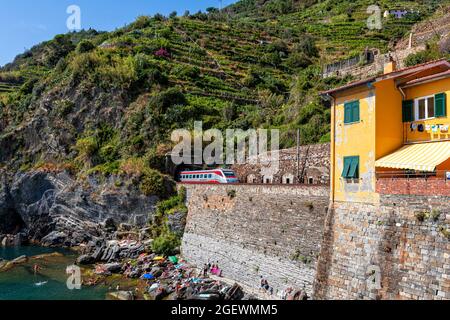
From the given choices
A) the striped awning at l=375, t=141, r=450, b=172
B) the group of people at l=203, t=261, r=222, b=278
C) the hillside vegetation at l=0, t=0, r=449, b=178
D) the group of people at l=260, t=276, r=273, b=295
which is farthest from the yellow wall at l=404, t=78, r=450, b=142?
the hillside vegetation at l=0, t=0, r=449, b=178

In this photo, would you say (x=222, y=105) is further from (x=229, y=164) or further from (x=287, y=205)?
(x=287, y=205)

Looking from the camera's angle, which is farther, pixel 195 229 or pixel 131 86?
pixel 131 86

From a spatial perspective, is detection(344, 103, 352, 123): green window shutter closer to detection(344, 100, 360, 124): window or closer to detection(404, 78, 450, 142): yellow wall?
detection(344, 100, 360, 124): window

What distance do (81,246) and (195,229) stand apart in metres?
15.0

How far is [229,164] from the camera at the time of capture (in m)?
39.2

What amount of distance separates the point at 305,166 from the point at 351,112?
1398 centimetres

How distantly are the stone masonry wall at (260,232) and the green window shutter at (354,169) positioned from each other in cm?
292

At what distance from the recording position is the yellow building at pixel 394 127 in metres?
14.0

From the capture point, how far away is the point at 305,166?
98.1 ft

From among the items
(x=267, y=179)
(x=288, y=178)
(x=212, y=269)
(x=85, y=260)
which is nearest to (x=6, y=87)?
(x=85, y=260)

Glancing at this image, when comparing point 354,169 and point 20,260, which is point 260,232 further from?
point 20,260
